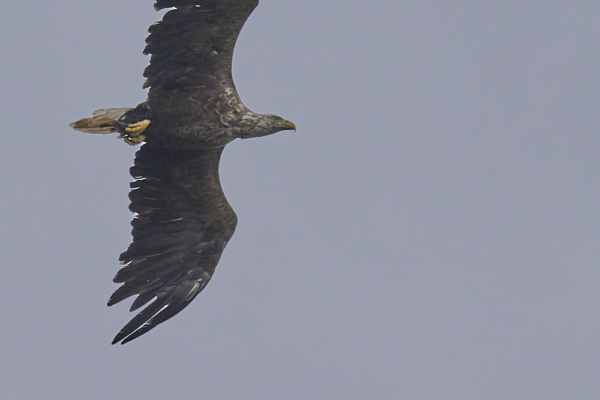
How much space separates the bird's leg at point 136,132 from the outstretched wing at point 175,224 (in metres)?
0.32

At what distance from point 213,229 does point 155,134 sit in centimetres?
168

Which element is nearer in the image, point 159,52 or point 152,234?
point 159,52

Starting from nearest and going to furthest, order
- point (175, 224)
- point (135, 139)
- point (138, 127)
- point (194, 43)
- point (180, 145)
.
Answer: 1. point (194, 43)
2. point (138, 127)
3. point (135, 139)
4. point (180, 145)
5. point (175, 224)

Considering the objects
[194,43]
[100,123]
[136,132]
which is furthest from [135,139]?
[194,43]

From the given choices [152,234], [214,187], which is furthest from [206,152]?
[152,234]

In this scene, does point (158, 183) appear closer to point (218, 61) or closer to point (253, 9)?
point (218, 61)

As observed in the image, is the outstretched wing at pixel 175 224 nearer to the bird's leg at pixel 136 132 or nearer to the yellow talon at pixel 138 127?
the bird's leg at pixel 136 132

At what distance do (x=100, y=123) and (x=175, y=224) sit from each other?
1.80m

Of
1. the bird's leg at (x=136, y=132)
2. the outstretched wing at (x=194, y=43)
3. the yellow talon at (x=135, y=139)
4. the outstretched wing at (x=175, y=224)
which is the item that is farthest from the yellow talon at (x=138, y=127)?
the outstretched wing at (x=175, y=224)

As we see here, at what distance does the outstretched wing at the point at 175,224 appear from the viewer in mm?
13062

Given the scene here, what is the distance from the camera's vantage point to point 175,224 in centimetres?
1354

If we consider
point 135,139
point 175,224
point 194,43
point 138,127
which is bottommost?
point 175,224

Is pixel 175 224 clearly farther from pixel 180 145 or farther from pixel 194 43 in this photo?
pixel 194 43

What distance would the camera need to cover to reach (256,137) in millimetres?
13203
